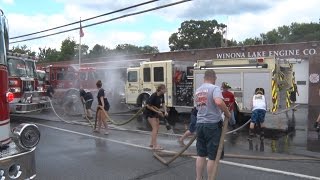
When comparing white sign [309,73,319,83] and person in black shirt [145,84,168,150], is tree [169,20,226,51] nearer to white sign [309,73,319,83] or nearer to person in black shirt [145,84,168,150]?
white sign [309,73,319,83]

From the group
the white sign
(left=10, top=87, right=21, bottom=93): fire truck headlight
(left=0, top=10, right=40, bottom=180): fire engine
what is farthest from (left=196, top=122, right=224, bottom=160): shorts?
the white sign

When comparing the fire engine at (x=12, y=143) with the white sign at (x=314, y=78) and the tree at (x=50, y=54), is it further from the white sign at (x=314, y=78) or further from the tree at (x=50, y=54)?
the tree at (x=50, y=54)

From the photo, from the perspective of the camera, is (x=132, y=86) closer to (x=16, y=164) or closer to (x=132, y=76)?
(x=132, y=76)

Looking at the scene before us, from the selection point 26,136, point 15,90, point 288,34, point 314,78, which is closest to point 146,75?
point 15,90

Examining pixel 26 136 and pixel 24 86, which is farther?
pixel 24 86

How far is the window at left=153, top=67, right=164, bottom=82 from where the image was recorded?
18859mm

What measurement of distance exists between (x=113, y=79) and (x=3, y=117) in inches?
772

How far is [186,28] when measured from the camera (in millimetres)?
90750

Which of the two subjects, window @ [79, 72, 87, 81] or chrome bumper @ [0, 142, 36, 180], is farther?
window @ [79, 72, 87, 81]

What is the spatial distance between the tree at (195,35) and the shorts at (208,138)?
268 ft

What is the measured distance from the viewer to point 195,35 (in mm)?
89688

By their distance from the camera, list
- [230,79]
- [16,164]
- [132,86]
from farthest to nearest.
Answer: [132,86]
[230,79]
[16,164]

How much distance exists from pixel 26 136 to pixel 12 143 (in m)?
0.33

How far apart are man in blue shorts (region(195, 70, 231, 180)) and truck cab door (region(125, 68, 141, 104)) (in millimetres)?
13715
